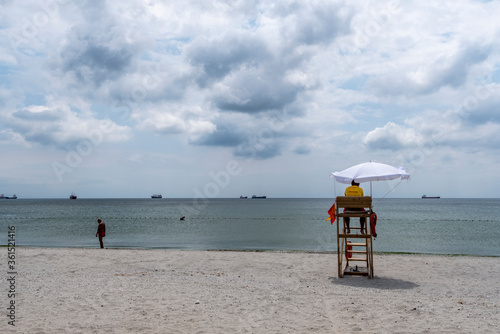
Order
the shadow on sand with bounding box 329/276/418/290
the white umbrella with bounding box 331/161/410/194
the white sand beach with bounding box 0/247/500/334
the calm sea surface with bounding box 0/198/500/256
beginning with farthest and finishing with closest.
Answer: the calm sea surface with bounding box 0/198/500/256
the white umbrella with bounding box 331/161/410/194
the shadow on sand with bounding box 329/276/418/290
the white sand beach with bounding box 0/247/500/334

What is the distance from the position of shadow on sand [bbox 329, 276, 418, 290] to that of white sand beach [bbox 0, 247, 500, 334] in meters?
0.03

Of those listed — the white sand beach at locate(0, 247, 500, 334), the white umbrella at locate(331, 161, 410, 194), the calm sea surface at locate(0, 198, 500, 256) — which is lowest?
the calm sea surface at locate(0, 198, 500, 256)

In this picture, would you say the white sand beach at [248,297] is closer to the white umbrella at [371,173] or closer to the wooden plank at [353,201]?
the wooden plank at [353,201]

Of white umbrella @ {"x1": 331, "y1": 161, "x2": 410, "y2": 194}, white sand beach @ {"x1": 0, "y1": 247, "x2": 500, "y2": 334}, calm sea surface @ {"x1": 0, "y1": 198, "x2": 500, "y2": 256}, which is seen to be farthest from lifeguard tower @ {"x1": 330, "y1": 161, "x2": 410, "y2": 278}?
calm sea surface @ {"x1": 0, "y1": 198, "x2": 500, "y2": 256}

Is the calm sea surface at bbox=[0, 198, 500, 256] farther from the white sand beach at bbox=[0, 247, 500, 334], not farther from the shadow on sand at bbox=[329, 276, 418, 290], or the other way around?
the shadow on sand at bbox=[329, 276, 418, 290]

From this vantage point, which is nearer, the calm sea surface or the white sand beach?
the white sand beach

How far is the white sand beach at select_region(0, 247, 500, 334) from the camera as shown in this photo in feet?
20.8

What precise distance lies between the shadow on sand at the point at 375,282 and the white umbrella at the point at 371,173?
8.43 feet

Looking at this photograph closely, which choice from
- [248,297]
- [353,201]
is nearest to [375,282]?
[353,201]

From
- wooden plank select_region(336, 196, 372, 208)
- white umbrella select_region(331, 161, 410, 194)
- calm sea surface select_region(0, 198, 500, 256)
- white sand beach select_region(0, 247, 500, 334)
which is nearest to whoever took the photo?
white sand beach select_region(0, 247, 500, 334)

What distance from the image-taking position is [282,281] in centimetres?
1005

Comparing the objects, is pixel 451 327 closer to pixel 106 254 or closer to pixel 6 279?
A: pixel 6 279

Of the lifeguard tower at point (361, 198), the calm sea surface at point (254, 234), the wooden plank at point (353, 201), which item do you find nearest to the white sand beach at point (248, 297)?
the lifeguard tower at point (361, 198)

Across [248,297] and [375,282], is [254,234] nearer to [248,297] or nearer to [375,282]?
[375,282]
